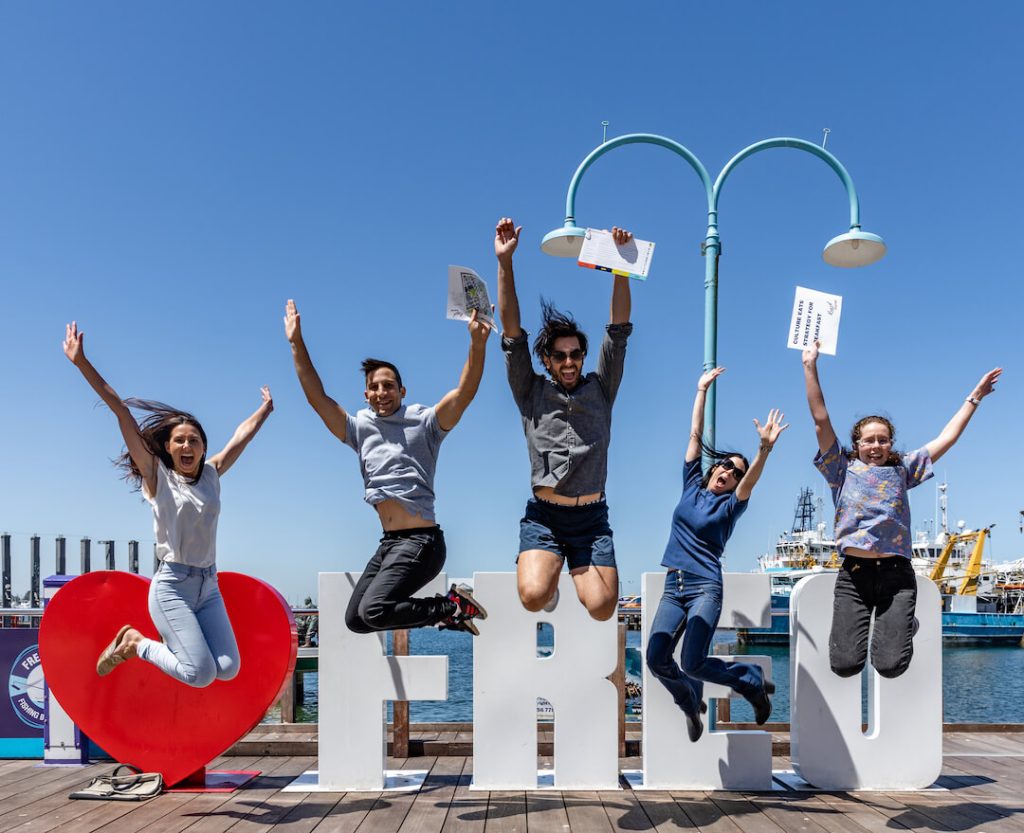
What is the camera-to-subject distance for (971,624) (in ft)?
161

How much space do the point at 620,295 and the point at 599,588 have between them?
1.59 m

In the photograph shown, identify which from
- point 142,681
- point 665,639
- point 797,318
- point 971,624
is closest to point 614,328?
point 797,318

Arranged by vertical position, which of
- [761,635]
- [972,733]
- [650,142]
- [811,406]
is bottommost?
[761,635]

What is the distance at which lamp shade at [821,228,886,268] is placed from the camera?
627 cm

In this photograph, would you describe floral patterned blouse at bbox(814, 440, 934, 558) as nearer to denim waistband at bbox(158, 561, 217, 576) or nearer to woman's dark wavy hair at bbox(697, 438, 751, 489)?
woman's dark wavy hair at bbox(697, 438, 751, 489)

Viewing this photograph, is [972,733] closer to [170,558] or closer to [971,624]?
[170,558]

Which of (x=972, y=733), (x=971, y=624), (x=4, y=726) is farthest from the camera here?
(x=971, y=624)

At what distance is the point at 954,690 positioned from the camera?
32938mm

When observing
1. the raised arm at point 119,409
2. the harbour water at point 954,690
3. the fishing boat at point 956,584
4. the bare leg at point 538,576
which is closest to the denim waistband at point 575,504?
the bare leg at point 538,576

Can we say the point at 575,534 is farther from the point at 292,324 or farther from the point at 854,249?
the point at 854,249

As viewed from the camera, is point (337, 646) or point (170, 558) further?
point (337, 646)

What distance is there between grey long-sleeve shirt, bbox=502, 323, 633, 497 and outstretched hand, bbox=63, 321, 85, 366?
244 cm

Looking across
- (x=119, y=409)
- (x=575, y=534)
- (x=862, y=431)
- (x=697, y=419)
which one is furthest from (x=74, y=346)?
(x=862, y=431)

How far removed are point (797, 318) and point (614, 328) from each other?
4.74 feet
